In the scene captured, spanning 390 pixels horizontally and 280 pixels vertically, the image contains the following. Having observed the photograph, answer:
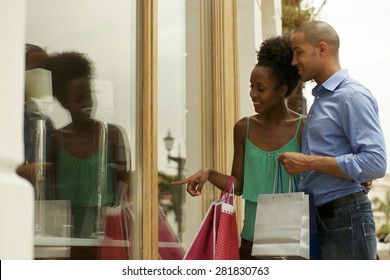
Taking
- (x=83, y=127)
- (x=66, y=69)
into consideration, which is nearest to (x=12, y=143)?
(x=66, y=69)

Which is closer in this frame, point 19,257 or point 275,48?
point 19,257

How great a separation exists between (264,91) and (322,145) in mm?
559

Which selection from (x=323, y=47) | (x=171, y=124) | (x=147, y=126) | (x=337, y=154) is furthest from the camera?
(x=171, y=124)

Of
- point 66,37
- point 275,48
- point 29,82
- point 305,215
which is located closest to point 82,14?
point 66,37

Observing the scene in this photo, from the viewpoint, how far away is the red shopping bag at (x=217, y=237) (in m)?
3.09

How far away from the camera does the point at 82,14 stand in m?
2.95

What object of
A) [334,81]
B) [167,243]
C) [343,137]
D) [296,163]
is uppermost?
[334,81]

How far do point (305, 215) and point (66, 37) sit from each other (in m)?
1.19

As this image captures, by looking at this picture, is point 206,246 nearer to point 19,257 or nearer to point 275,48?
point 275,48

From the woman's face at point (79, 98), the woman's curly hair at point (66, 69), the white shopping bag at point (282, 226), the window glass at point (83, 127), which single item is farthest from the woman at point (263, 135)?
the woman's curly hair at point (66, 69)

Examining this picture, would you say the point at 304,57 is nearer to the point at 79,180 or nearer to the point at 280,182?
the point at 280,182

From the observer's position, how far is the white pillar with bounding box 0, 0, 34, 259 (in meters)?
1.66

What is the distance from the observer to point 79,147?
9.66 ft

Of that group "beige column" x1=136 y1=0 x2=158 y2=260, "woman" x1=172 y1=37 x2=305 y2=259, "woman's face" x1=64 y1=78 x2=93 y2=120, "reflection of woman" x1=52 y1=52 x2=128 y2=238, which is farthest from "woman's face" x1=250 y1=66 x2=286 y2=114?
"woman's face" x1=64 y1=78 x2=93 y2=120
